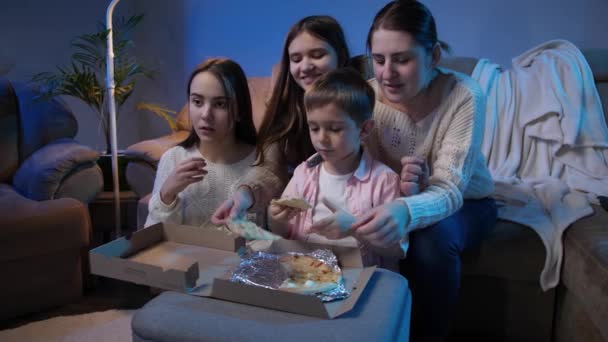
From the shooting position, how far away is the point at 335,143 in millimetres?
1086

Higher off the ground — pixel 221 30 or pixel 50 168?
pixel 221 30

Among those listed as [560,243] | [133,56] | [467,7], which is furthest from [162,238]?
[133,56]

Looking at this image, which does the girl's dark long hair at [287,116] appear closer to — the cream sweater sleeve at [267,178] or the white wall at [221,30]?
the cream sweater sleeve at [267,178]

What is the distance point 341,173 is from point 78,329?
40.1 inches

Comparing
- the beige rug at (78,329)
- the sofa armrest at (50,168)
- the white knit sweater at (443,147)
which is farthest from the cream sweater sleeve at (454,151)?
the sofa armrest at (50,168)

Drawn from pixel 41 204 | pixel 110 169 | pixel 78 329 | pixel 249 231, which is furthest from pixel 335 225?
pixel 110 169

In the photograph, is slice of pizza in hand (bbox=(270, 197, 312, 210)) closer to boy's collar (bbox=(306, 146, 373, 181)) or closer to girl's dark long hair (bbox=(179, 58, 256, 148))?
boy's collar (bbox=(306, 146, 373, 181))

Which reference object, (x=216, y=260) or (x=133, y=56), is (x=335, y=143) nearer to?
(x=216, y=260)

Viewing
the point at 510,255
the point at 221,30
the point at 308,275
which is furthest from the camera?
the point at 221,30

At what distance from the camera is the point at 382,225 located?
0.95 metres

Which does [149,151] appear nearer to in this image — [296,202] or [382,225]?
[296,202]

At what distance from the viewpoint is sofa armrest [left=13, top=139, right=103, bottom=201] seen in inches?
67.2

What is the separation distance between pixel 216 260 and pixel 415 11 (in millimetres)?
756

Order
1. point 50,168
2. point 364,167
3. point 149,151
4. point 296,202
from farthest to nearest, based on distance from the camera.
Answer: point 149,151 → point 50,168 → point 364,167 → point 296,202
